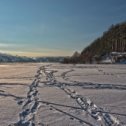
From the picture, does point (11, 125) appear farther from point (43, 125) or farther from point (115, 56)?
point (115, 56)

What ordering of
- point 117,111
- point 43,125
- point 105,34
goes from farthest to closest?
point 105,34 → point 117,111 → point 43,125

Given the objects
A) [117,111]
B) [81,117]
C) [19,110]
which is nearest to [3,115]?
[19,110]

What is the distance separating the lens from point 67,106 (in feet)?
30.3

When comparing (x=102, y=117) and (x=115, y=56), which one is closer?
(x=102, y=117)

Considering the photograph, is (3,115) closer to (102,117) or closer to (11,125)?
(11,125)

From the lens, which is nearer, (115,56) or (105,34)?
(115,56)

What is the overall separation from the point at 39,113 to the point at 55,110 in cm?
63

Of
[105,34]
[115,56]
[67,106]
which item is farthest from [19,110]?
[105,34]

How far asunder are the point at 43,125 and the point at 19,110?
6.35 ft

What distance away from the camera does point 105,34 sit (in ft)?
503

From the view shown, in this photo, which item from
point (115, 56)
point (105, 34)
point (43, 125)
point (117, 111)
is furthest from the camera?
point (105, 34)

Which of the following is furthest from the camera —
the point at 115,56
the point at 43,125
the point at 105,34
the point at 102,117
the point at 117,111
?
the point at 105,34

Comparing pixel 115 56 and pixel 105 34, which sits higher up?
pixel 105 34

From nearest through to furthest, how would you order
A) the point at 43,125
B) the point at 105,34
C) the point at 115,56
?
the point at 43,125
the point at 115,56
the point at 105,34
